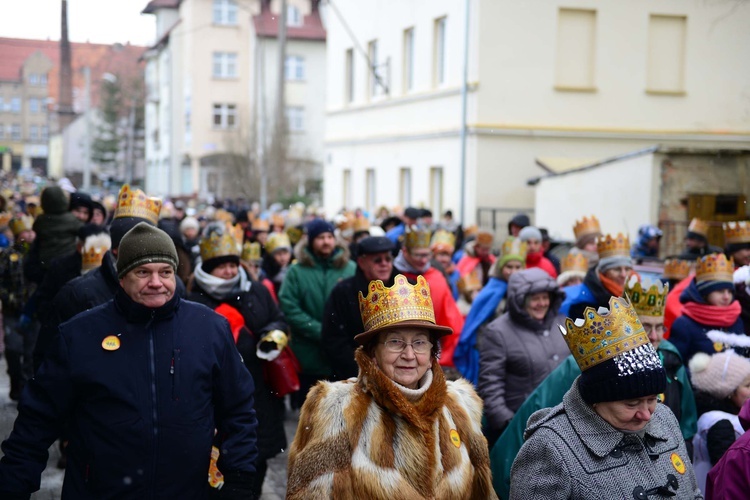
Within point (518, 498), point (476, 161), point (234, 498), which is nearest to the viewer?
point (518, 498)

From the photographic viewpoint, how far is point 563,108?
24.7m

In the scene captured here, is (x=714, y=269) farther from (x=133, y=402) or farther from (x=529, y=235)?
(x=133, y=402)

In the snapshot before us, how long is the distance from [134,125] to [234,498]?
78925mm

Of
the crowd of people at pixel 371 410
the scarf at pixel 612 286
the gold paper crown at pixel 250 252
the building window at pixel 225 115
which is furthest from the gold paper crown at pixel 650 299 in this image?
the building window at pixel 225 115

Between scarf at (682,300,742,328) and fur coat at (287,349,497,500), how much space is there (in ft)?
10.7

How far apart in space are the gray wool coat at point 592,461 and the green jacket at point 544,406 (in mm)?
1111

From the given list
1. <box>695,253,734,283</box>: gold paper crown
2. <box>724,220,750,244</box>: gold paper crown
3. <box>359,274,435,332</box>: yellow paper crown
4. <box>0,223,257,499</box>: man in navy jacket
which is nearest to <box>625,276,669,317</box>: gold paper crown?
<box>359,274,435,332</box>: yellow paper crown

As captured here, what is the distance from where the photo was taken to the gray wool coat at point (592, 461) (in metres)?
3.77

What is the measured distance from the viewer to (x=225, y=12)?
58.7 metres

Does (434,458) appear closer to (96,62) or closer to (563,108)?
(563,108)

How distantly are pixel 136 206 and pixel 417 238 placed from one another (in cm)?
236

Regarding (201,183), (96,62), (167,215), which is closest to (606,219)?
(167,215)

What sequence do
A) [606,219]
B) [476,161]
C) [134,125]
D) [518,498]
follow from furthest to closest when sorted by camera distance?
1. [134,125]
2. [476,161]
3. [606,219]
4. [518,498]

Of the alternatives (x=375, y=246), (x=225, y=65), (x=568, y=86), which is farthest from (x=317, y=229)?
(x=225, y=65)
